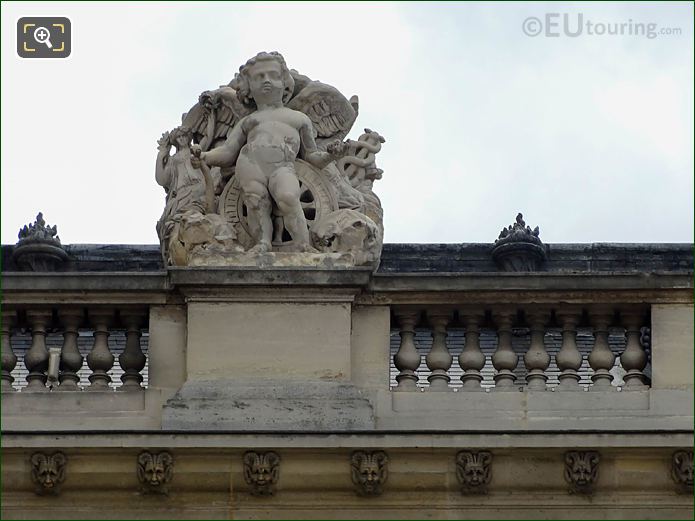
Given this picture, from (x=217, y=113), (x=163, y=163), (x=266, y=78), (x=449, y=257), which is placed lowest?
(x=449, y=257)

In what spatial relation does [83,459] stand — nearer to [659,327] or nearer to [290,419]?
[290,419]

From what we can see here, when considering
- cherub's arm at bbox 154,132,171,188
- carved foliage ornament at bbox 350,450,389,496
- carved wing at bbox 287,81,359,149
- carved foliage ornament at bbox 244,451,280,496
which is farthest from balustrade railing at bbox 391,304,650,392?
cherub's arm at bbox 154,132,171,188

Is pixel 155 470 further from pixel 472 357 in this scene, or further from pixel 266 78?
pixel 266 78

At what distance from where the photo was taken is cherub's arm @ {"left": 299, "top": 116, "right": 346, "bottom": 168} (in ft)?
76.4

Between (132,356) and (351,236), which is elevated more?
(351,236)

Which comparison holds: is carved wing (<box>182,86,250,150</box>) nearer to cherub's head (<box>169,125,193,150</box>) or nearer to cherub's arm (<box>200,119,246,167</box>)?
cherub's head (<box>169,125,193,150</box>)

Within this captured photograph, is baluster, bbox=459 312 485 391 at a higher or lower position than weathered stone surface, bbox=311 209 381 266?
lower

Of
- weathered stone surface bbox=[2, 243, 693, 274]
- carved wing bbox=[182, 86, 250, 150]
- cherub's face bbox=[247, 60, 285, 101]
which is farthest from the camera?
weathered stone surface bbox=[2, 243, 693, 274]

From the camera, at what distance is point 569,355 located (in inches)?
880

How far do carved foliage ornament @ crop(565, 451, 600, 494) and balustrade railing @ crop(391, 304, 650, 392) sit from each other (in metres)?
0.93

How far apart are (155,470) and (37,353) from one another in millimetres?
1764

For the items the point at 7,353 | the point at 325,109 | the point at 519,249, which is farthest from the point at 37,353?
the point at 519,249

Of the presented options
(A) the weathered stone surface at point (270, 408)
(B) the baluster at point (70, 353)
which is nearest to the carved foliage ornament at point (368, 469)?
(A) the weathered stone surface at point (270, 408)

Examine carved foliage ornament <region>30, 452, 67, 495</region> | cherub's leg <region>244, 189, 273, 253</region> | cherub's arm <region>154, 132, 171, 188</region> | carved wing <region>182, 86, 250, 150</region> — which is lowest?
carved foliage ornament <region>30, 452, 67, 495</region>
